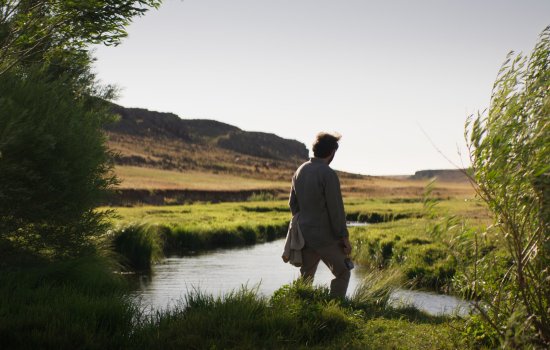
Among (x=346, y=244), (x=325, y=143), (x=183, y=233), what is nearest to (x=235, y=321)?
(x=346, y=244)

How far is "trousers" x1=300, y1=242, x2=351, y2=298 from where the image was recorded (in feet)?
29.4

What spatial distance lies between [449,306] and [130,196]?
135ft

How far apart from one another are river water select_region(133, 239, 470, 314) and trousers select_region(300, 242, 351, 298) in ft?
8.39

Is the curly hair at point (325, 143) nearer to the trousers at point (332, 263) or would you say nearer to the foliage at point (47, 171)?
the trousers at point (332, 263)

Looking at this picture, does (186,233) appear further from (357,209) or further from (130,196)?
(130,196)

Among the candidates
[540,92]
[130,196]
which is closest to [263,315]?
[540,92]

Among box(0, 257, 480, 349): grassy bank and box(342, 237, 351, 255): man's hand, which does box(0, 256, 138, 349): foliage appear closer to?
box(0, 257, 480, 349): grassy bank

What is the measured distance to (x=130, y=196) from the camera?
173ft

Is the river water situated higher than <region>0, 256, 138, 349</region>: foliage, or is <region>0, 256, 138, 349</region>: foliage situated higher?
<region>0, 256, 138, 349</region>: foliage

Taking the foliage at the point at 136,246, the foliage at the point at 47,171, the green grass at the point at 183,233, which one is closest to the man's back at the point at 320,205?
the foliage at the point at 47,171

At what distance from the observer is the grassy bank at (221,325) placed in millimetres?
7969

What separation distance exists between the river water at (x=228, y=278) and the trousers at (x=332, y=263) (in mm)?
2558

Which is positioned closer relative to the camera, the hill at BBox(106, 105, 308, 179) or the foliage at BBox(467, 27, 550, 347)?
the foliage at BBox(467, 27, 550, 347)

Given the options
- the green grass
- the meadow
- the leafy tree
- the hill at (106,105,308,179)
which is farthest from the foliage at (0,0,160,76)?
the hill at (106,105,308,179)
